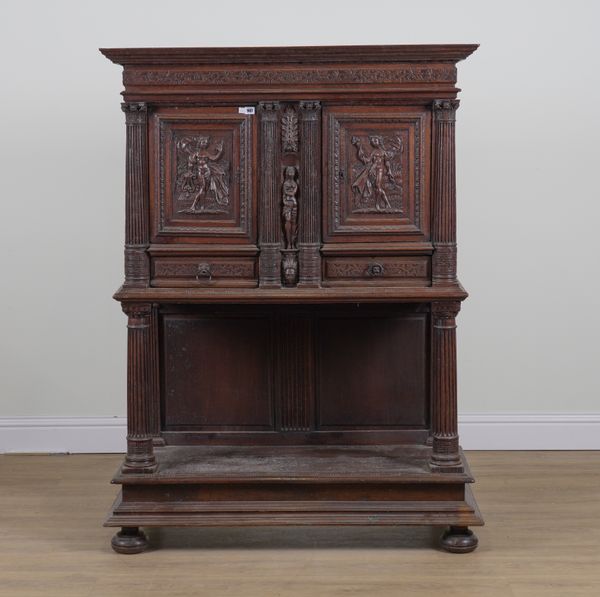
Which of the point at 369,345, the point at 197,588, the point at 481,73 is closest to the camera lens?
the point at 197,588

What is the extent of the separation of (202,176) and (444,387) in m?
1.21

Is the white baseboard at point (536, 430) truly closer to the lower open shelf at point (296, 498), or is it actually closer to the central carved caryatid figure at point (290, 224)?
the lower open shelf at point (296, 498)

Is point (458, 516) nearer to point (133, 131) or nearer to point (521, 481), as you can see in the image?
point (521, 481)

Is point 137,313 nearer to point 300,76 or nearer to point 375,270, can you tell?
point 375,270

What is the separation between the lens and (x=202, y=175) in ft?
15.1

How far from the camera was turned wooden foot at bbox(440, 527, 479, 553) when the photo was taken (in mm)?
4641

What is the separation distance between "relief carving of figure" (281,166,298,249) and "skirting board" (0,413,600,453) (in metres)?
1.88

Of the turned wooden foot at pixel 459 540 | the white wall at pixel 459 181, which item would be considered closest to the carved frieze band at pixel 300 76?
the white wall at pixel 459 181

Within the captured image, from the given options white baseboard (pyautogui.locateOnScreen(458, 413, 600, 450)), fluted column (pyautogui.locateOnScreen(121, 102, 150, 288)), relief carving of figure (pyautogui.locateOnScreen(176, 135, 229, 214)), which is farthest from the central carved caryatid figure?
white baseboard (pyautogui.locateOnScreen(458, 413, 600, 450))

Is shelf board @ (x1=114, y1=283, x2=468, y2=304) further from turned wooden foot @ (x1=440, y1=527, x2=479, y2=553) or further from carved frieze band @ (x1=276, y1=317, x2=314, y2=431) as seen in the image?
turned wooden foot @ (x1=440, y1=527, x2=479, y2=553)

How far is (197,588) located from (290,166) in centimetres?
157

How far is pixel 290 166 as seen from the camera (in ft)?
15.2

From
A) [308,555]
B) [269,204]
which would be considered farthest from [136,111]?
[308,555]

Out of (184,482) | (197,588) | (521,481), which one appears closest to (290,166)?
(184,482)
